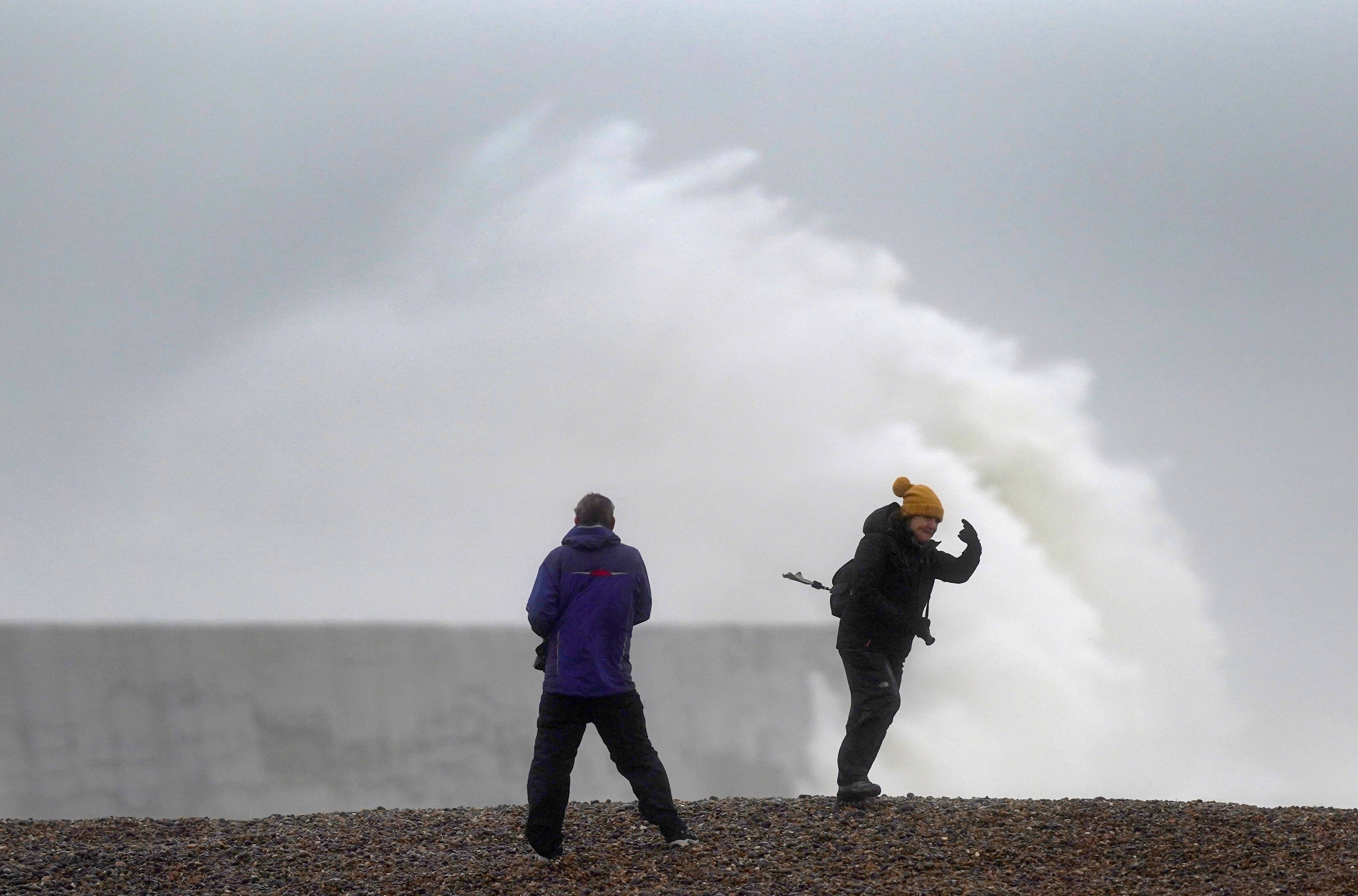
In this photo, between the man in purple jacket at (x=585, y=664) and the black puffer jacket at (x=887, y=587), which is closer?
the man in purple jacket at (x=585, y=664)

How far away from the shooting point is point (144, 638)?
35.7 ft

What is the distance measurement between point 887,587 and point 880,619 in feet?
0.62

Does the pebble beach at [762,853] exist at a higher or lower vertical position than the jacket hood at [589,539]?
lower

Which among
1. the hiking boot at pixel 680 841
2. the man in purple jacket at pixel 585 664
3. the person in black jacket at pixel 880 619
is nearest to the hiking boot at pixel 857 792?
the person in black jacket at pixel 880 619

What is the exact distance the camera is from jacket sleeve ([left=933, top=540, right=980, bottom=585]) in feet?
25.2

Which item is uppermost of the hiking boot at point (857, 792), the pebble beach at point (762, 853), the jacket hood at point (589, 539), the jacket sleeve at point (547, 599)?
the jacket hood at point (589, 539)

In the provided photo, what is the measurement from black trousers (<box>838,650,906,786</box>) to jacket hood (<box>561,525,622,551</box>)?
179cm

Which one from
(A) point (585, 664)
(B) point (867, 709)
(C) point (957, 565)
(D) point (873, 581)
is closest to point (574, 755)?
(A) point (585, 664)

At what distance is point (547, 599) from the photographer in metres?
6.42

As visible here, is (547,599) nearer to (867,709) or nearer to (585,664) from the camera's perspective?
(585,664)

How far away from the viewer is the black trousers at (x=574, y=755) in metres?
6.46

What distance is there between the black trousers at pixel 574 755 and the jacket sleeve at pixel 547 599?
1.15 feet

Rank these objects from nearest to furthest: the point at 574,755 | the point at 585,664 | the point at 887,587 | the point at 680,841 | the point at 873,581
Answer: the point at 585,664, the point at 574,755, the point at 680,841, the point at 873,581, the point at 887,587

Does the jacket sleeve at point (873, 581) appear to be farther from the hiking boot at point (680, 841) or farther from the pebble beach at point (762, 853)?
the hiking boot at point (680, 841)
